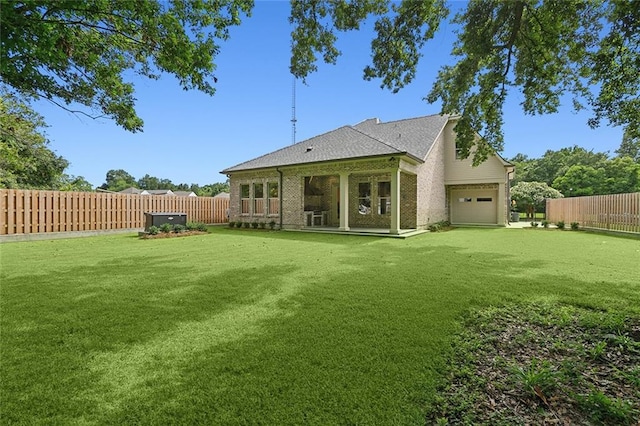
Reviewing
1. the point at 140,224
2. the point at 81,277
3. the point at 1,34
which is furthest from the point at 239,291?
the point at 140,224

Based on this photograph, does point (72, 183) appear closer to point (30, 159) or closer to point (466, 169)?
point (30, 159)

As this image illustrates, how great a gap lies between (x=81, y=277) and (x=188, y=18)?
16.6 feet

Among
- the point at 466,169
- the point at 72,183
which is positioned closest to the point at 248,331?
the point at 466,169

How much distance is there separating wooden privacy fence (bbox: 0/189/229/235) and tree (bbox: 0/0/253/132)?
30.6ft

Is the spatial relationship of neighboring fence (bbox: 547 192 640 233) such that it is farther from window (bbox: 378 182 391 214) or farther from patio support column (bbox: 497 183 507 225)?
window (bbox: 378 182 391 214)

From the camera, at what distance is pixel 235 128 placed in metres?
→ 22.5

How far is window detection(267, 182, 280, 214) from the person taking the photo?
16.3 m

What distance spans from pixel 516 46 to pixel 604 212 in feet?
40.8

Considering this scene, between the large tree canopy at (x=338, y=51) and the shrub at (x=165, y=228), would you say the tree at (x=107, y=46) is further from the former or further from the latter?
the shrub at (x=165, y=228)

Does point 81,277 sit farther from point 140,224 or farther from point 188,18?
point 140,224

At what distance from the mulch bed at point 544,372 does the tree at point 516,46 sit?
14.7ft

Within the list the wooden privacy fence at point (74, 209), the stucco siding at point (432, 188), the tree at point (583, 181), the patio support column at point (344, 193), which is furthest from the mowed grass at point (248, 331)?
the tree at point (583, 181)

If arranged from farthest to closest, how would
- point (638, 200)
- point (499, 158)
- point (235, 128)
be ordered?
point (235, 128) < point (499, 158) < point (638, 200)

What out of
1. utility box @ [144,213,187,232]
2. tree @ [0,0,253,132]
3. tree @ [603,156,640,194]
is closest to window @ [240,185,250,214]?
utility box @ [144,213,187,232]
